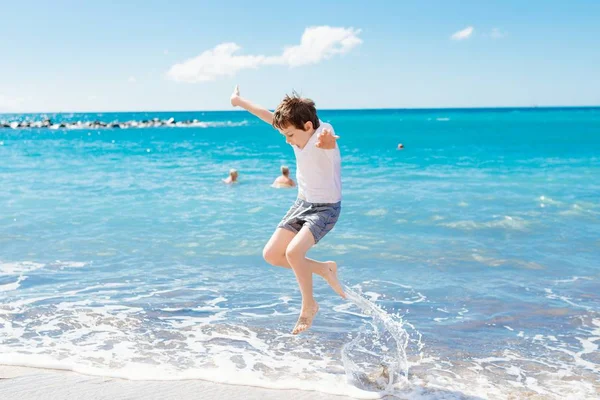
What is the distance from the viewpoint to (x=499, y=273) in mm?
9258

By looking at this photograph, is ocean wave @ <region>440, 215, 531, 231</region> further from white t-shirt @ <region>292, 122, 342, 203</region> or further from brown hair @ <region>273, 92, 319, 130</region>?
brown hair @ <region>273, 92, 319, 130</region>

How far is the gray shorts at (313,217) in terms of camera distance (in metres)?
5.23

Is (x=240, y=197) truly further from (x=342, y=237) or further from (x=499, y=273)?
(x=499, y=273)

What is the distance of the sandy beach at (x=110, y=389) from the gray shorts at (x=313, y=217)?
1.34m

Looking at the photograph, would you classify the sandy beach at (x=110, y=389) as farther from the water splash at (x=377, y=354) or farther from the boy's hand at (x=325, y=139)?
the boy's hand at (x=325, y=139)

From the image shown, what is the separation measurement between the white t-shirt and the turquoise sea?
1053 millimetres

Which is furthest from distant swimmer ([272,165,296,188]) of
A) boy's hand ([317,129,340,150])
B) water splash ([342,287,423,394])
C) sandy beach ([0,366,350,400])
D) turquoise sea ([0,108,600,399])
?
sandy beach ([0,366,350,400])

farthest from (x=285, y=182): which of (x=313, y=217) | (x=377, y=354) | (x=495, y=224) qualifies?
(x=313, y=217)

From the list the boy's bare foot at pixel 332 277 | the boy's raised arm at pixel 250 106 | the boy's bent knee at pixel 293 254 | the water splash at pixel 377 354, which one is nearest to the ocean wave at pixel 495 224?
the water splash at pixel 377 354

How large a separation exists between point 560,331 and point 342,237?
5.61 m

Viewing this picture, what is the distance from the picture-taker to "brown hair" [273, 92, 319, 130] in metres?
5.04

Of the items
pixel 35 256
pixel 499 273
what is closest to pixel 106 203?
pixel 35 256

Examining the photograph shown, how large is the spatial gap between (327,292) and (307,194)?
3376 millimetres

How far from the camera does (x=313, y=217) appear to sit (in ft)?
17.2
